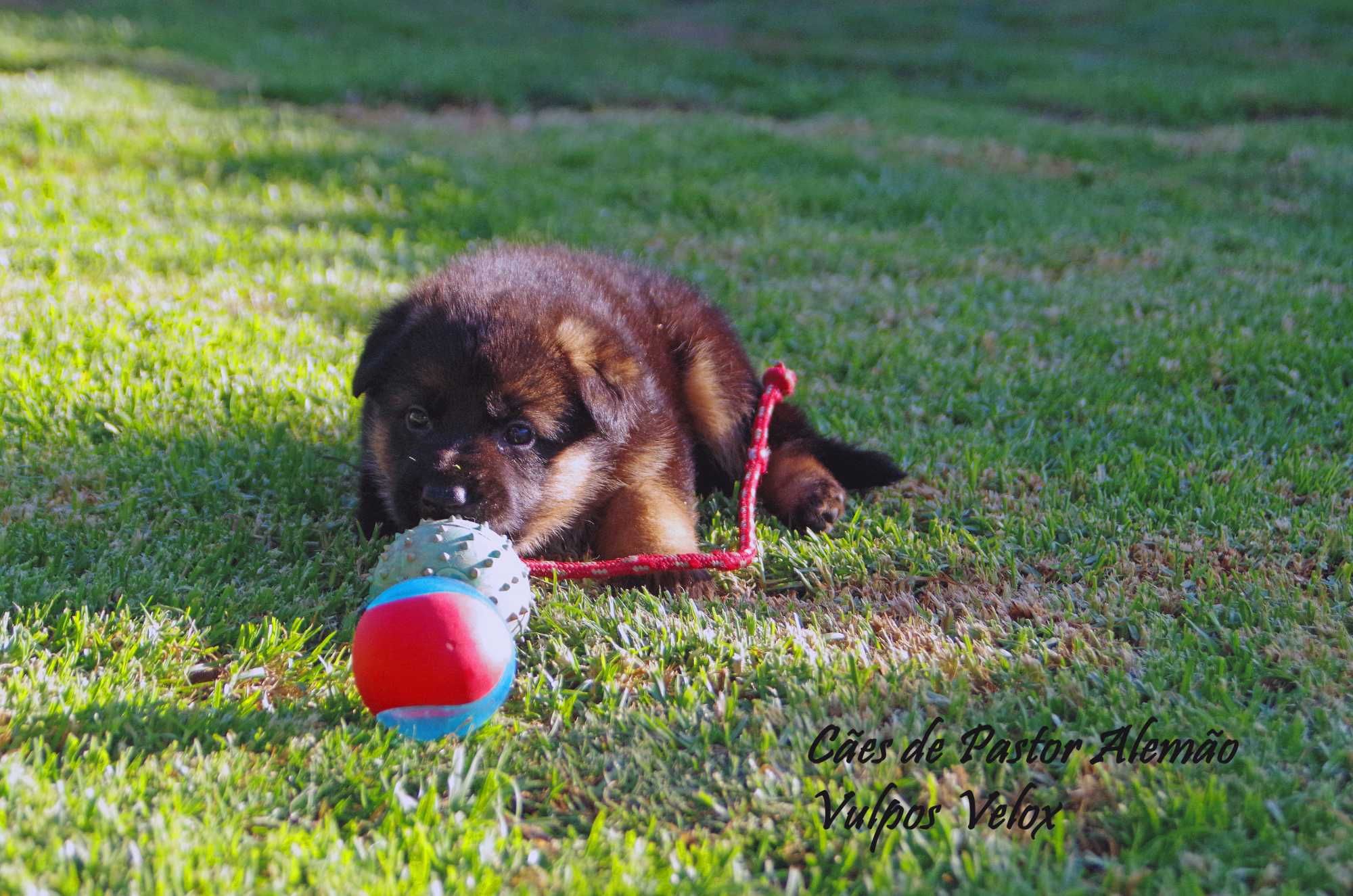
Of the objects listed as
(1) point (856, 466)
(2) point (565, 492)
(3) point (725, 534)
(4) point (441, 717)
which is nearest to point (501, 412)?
(2) point (565, 492)

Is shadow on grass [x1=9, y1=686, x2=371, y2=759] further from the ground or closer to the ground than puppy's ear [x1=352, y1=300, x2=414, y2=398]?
closer to the ground

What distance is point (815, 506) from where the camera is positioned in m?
3.42

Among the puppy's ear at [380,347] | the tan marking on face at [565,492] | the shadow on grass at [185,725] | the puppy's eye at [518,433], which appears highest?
the puppy's ear at [380,347]

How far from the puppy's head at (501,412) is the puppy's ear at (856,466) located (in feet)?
2.71

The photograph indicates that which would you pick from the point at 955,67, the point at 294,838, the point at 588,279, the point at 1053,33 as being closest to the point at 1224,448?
the point at 588,279

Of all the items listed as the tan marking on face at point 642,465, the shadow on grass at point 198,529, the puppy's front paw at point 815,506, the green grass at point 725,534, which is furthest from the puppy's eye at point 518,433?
the puppy's front paw at point 815,506

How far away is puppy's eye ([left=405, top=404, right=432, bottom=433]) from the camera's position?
9.96 feet

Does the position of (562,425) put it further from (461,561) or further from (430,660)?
(430,660)

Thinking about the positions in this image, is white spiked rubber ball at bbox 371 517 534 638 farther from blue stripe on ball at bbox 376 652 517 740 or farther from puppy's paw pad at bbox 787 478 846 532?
puppy's paw pad at bbox 787 478 846 532

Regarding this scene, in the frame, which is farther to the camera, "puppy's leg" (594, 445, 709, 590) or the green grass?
"puppy's leg" (594, 445, 709, 590)

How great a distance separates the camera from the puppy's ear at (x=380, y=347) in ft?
10.2

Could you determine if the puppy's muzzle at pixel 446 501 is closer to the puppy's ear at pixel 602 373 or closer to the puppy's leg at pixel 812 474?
the puppy's ear at pixel 602 373

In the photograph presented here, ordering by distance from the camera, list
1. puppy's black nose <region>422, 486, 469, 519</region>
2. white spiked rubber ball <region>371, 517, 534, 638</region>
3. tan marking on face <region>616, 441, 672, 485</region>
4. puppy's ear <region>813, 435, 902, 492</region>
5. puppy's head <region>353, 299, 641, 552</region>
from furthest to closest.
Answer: puppy's ear <region>813, 435, 902, 492</region> → tan marking on face <region>616, 441, 672, 485</region> → puppy's head <region>353, 299, 641, 552</region> → puppy's black nose <region>422, 486, 469, 519</region> → white spiked rubber ball <region>371, 517, 534, 638</region>

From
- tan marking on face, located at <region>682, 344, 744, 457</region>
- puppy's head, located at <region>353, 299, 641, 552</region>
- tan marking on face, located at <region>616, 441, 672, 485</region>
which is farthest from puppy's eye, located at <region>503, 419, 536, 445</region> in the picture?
tan marking on face, located at <region>682, 344, 744, 457</region>
